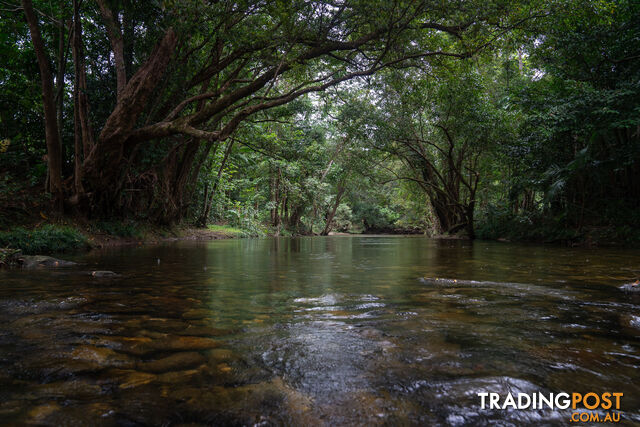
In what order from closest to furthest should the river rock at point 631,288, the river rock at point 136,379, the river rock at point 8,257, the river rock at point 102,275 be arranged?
the river rock at point 136,379, the river rock at point 631,288, the river rock at point 102,275, the river rock at point 8,257

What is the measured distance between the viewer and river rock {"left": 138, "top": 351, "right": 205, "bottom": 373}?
60.8 inches

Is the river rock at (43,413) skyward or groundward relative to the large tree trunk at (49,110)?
groundward

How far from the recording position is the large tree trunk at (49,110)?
629 cm

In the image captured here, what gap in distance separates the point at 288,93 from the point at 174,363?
7.14 m

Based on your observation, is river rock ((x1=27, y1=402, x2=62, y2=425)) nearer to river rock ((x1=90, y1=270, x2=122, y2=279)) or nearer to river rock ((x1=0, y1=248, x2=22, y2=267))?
river rock ((x1=90, y1=270, x2=122, y2=279))

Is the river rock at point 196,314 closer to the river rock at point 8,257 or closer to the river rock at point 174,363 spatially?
the river rock at point 174,363

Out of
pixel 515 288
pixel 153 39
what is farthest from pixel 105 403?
pixel 153 39

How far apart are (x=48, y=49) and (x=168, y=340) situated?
11.6 meters

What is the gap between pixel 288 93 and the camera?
7.84m

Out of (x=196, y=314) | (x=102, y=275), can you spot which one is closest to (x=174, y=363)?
(x=196, y=314)

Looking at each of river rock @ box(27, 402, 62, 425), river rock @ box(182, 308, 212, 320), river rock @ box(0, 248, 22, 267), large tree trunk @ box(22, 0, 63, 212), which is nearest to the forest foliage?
large tree trunk @ box(22, 0, 63, 212)

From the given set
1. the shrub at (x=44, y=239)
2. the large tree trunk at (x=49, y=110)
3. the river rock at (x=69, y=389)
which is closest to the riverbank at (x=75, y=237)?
the shrub at (x=44, y=239)

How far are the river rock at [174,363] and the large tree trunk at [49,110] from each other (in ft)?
23.7

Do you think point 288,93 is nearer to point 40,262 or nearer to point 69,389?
point 40,262
